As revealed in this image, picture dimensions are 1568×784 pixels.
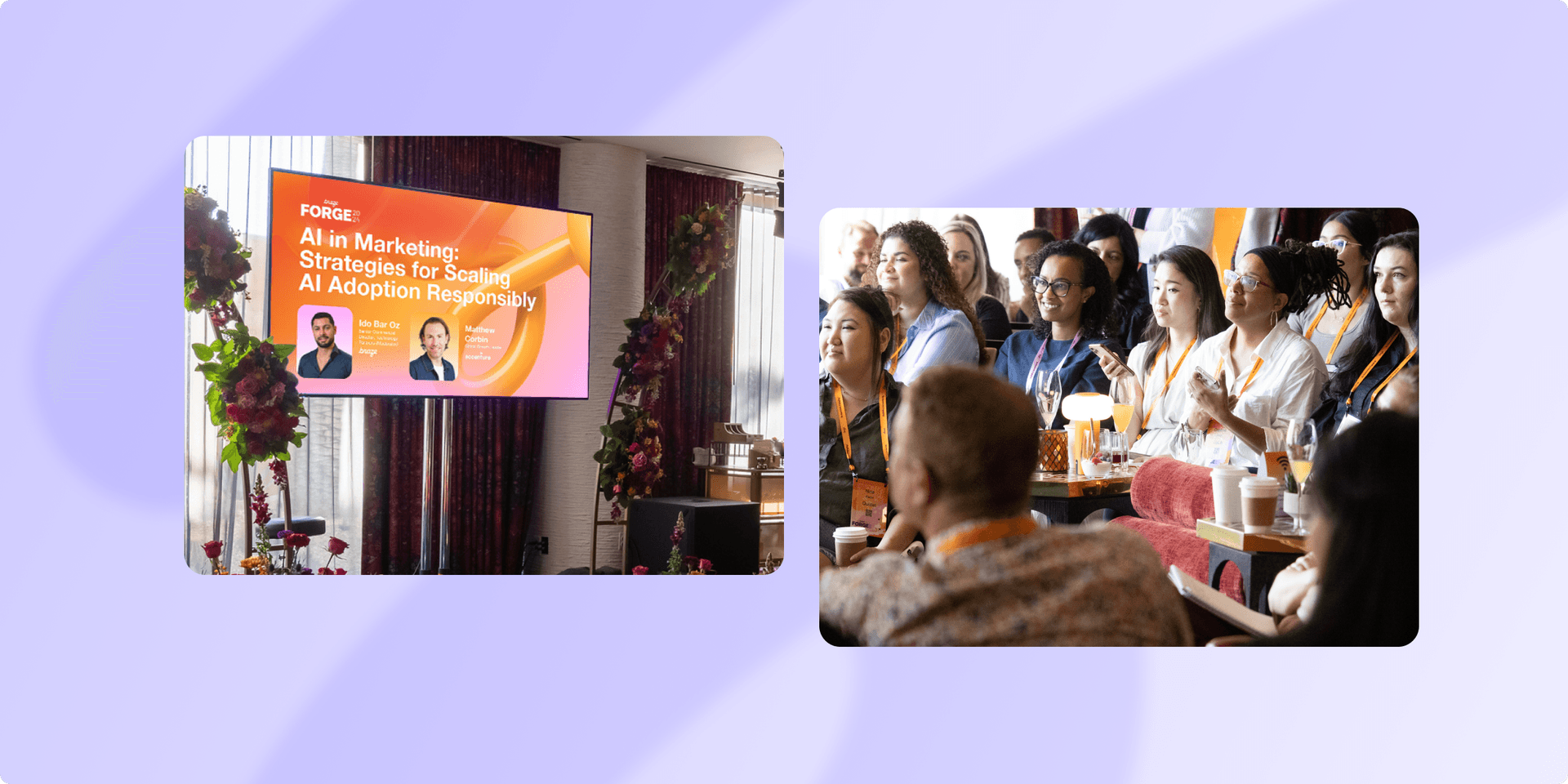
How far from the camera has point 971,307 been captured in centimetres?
297

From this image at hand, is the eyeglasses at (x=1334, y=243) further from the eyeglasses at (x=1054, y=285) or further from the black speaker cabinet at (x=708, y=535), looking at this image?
the black speaker cabinet at (x=708, y=535)

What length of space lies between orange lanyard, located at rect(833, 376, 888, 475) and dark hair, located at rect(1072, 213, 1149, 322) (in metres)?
0.74

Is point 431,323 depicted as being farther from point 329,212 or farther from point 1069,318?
point 1069,318

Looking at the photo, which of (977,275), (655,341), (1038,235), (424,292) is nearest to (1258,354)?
(1038,235)

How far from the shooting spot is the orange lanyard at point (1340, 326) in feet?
9.64

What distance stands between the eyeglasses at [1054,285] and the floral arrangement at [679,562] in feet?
4.34

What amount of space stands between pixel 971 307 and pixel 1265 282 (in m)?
0.89

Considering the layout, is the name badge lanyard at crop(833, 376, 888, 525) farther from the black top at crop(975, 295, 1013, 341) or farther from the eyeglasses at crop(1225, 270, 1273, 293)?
the eyeglasses at crop(1225, 270, 1273, 293)

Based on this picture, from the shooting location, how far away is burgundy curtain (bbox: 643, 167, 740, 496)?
315cm

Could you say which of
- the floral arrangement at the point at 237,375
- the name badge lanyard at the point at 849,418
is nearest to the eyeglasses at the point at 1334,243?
the name badge lanyard at the point at 849,418

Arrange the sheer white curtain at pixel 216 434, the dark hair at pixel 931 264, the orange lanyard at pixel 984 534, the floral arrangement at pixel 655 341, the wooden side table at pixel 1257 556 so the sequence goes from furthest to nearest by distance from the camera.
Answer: the floral arrangement at pixel 655 341
the sheer white curtain at pixel 216 434
the dark hair at pixel 931 264
the wooden side table at pixel 1257 556
the orange lanyard at pixel 984 534

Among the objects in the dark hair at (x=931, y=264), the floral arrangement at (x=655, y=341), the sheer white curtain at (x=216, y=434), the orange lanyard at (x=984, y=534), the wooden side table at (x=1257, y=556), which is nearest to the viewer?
the orange lanyard at (x=984, y=534)

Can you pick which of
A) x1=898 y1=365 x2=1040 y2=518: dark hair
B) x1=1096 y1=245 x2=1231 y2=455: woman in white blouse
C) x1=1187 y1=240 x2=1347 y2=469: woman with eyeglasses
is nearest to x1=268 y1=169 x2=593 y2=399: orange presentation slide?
x1=898 y1=365 x2=1040 y2=518: dark hair

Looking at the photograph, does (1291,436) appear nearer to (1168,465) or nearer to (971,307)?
(1168,465)
